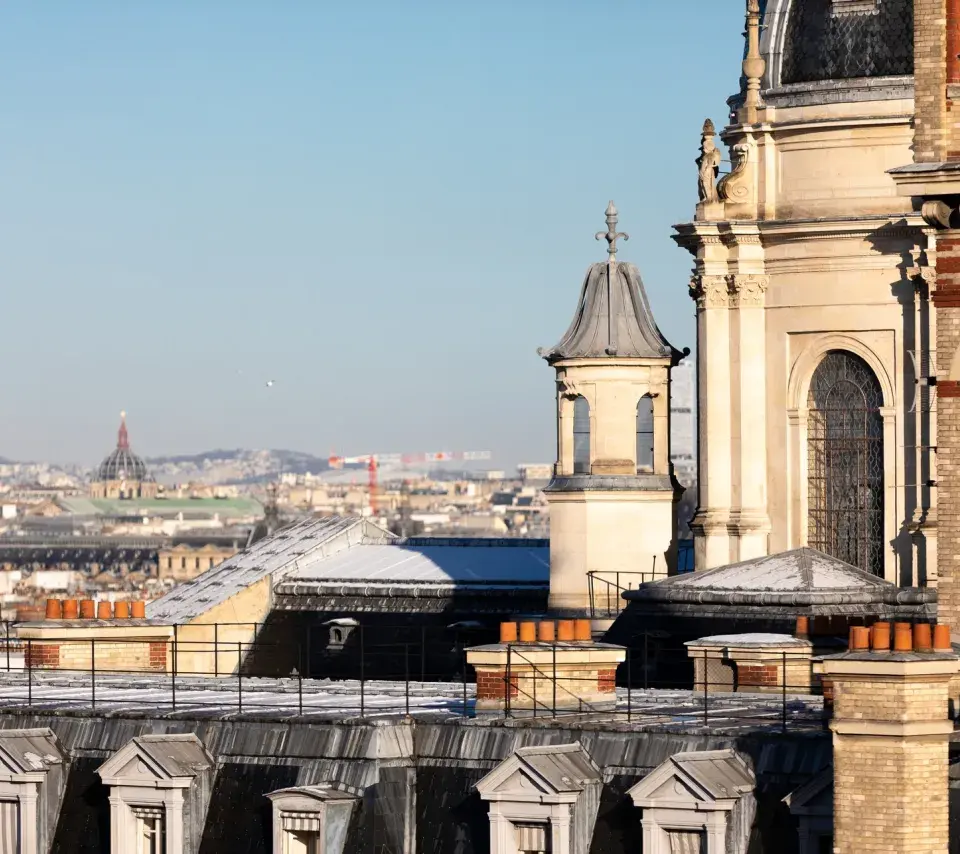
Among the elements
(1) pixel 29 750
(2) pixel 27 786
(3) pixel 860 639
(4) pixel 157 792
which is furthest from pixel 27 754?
(3) pixel 860 639

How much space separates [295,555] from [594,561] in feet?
33.4

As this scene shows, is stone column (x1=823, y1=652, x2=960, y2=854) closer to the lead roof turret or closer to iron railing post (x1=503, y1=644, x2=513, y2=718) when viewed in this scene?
iron railing post (x1=503, y1=644, x2=513, y2=718)

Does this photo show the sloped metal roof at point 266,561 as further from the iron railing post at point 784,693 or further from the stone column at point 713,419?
the iron railing post at point 784,693

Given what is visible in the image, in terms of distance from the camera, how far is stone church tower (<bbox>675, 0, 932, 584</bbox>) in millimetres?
67438

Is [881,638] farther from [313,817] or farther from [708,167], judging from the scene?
[708,167]

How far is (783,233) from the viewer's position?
226ft

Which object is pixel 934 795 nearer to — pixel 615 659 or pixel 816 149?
pixel 615 659

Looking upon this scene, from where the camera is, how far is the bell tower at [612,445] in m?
73.8

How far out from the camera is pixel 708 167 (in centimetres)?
6981

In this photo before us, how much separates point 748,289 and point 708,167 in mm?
2337

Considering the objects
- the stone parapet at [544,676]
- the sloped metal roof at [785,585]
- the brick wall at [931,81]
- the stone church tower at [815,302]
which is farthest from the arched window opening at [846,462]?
the brick wall at [931,81]

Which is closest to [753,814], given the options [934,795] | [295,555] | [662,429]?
[934,795]

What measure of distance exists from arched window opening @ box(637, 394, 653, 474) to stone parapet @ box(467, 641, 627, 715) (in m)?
30.4

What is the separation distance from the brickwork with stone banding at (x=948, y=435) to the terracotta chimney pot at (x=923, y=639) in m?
4.00
